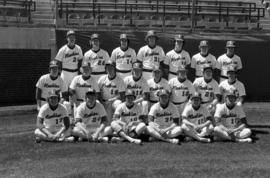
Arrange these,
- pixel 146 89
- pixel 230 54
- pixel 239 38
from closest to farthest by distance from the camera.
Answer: pixel 146 89, pixel 230 54, pixel 239 38

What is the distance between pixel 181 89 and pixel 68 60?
2902mm

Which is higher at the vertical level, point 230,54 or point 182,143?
point 230,54

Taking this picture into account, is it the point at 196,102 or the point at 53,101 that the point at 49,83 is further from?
the point at 196,102

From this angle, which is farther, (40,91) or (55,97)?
(40,91)

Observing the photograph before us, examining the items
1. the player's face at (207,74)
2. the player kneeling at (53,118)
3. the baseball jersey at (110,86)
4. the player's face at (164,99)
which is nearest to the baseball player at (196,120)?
the player's face at (164,99)

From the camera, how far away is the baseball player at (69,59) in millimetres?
12922

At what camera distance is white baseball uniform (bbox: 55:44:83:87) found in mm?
12922

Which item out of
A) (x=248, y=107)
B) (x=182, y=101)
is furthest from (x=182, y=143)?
(x=248, y=107)

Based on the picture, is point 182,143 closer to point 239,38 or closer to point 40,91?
point 40,91

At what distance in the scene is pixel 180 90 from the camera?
40.3 ft

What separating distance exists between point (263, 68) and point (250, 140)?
7.68 meters

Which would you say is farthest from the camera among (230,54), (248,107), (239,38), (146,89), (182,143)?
(239,38)

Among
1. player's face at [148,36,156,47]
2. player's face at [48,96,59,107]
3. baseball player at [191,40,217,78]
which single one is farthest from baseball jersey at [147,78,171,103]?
player's face at [48,96,59,107]

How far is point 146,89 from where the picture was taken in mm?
12164
